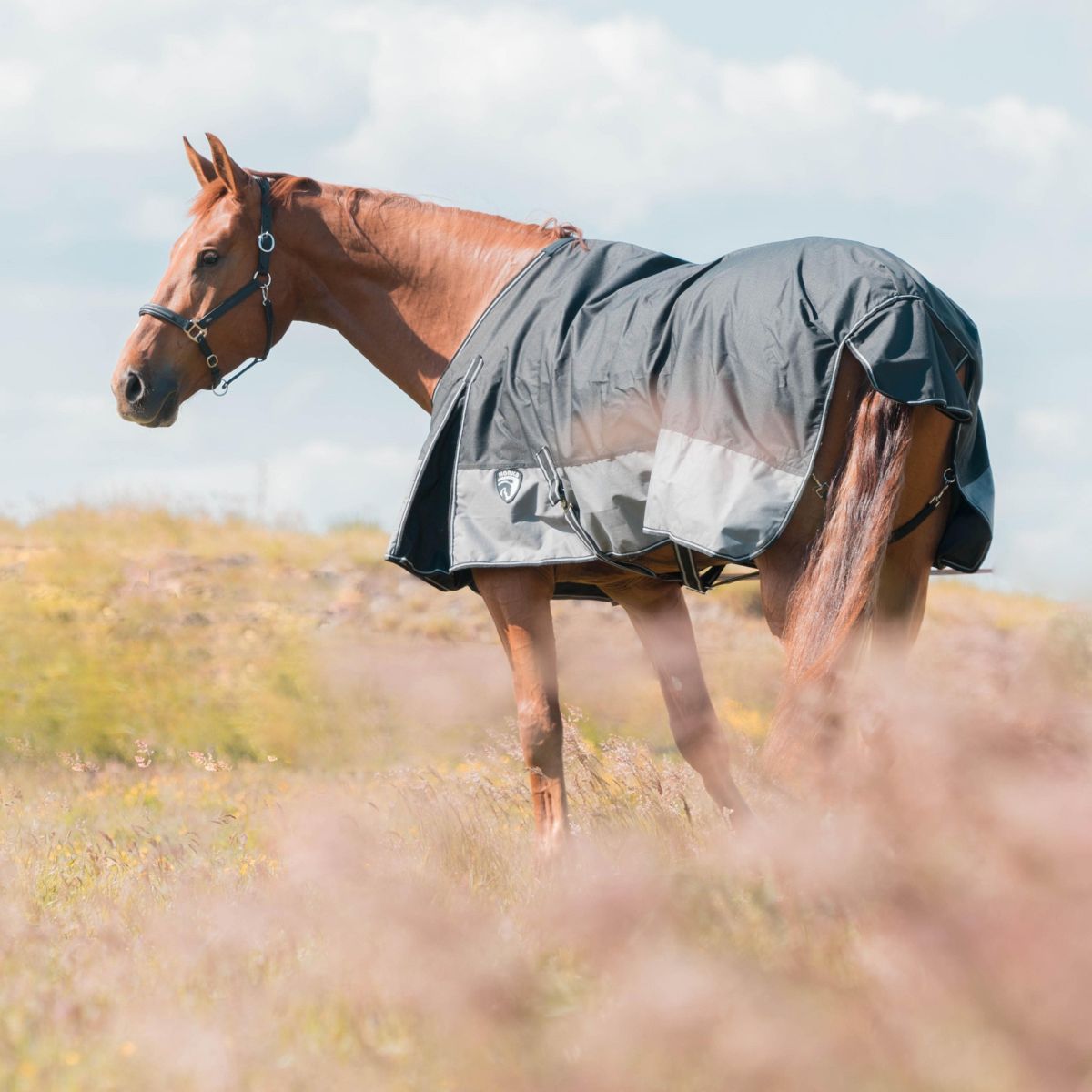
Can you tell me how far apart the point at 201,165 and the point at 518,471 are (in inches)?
87.2

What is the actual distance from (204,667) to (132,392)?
8.07 meters

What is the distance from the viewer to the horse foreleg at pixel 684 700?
476cm

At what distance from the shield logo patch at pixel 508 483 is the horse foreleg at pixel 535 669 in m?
0.29

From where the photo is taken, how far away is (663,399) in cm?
387

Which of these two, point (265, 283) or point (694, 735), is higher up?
point (265, 283)

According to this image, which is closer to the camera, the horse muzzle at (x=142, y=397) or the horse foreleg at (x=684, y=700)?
the horse foreleg at (x=684, y=700)

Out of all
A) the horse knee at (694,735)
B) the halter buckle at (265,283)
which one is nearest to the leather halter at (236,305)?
the halter buckle at (265,283)

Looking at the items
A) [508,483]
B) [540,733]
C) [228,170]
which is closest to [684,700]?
[540,733]

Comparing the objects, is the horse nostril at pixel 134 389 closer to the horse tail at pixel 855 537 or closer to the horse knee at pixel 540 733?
the horse knee at pixel 540 733

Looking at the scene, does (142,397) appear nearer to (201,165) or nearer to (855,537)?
(201,165)

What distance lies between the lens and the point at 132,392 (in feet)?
17.2

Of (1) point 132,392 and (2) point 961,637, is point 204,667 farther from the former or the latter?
(2) point 961,637

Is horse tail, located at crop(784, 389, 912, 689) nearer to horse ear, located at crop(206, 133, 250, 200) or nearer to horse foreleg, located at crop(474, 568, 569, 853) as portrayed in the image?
horse foreleg, located at crop(474, 568, 569, 853)

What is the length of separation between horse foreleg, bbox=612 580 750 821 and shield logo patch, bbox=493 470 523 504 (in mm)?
751
